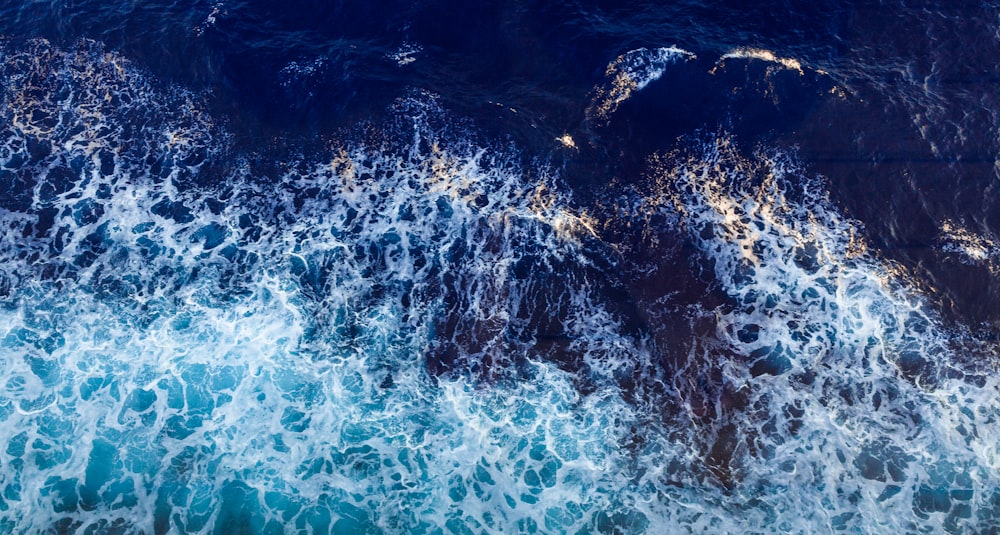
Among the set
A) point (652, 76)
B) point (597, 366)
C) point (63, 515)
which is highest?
point (652, 76)

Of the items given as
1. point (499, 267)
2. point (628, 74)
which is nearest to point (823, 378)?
point (499, 267)

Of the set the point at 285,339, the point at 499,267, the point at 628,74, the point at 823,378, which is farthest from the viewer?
the point at 628,74

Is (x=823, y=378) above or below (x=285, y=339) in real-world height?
below

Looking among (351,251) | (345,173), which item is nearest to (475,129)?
(345,173)

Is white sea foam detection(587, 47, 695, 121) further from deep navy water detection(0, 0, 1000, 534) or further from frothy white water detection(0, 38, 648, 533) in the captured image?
frothy white water detection(0, 38, 648, 533)

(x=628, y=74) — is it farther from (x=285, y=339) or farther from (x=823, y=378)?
(x=285, y=339)

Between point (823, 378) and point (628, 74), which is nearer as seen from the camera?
point (823, 378)

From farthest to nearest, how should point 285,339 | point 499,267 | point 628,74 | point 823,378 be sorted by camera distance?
point 628,74
point 499,267
point 285,339
point 823,378

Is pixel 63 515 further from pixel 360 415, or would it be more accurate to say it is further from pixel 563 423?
pixel 563 423

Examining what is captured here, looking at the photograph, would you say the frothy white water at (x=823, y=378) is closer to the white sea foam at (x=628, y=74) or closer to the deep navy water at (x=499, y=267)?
the deep navy water at (x=499, y=267)
